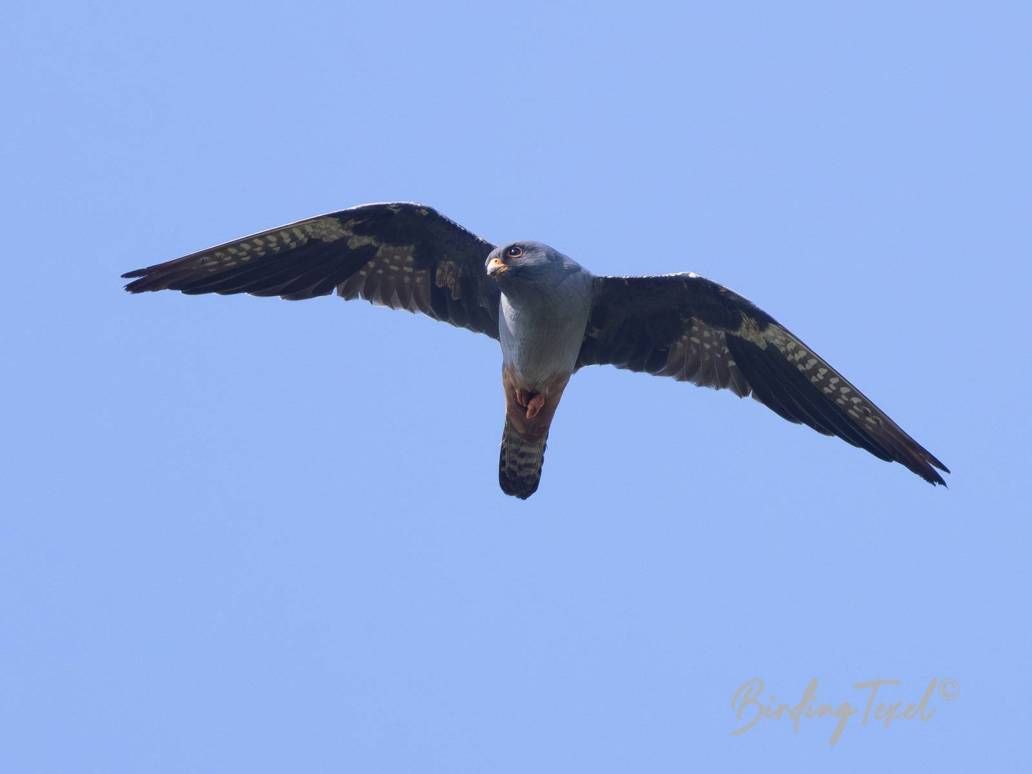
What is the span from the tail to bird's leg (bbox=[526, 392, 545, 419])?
29 cm

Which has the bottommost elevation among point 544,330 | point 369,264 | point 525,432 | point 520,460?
point 520,460

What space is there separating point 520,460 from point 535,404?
2.26 feet

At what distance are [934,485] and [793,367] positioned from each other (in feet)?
5.73

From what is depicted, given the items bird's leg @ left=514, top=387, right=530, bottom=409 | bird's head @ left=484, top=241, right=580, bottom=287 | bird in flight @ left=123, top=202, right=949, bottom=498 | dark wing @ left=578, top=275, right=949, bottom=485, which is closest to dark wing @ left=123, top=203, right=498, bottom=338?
bird in flight @ left=123, top=202, right=949, bottom=498

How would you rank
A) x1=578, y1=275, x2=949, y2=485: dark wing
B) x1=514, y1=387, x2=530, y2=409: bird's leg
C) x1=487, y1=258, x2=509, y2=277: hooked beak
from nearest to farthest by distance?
x1=487, y1=258, x2=509, y2=277: hooked beak < x1=514, y1=387, x2=530, y2=409: bird's leg < x1=578, y1=275, x2=949, y2=485: dark wing

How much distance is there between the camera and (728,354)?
14.7 m

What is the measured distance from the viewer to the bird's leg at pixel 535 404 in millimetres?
14195

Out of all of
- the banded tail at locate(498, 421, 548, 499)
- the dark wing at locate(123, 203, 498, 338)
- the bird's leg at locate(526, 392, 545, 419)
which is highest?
the dark wing at locate(123, 203, 498, 338)

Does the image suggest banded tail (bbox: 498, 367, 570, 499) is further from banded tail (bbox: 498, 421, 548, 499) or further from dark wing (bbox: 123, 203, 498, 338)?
dark wing (bbox: 123, 203, 498, 338)

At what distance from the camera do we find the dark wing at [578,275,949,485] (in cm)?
1432

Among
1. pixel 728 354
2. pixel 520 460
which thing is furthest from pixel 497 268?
pixel 728 354

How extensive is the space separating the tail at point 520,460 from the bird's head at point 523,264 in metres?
1.62

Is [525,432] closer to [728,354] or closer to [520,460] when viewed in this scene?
[520,460]

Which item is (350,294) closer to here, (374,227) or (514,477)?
(374,227)
